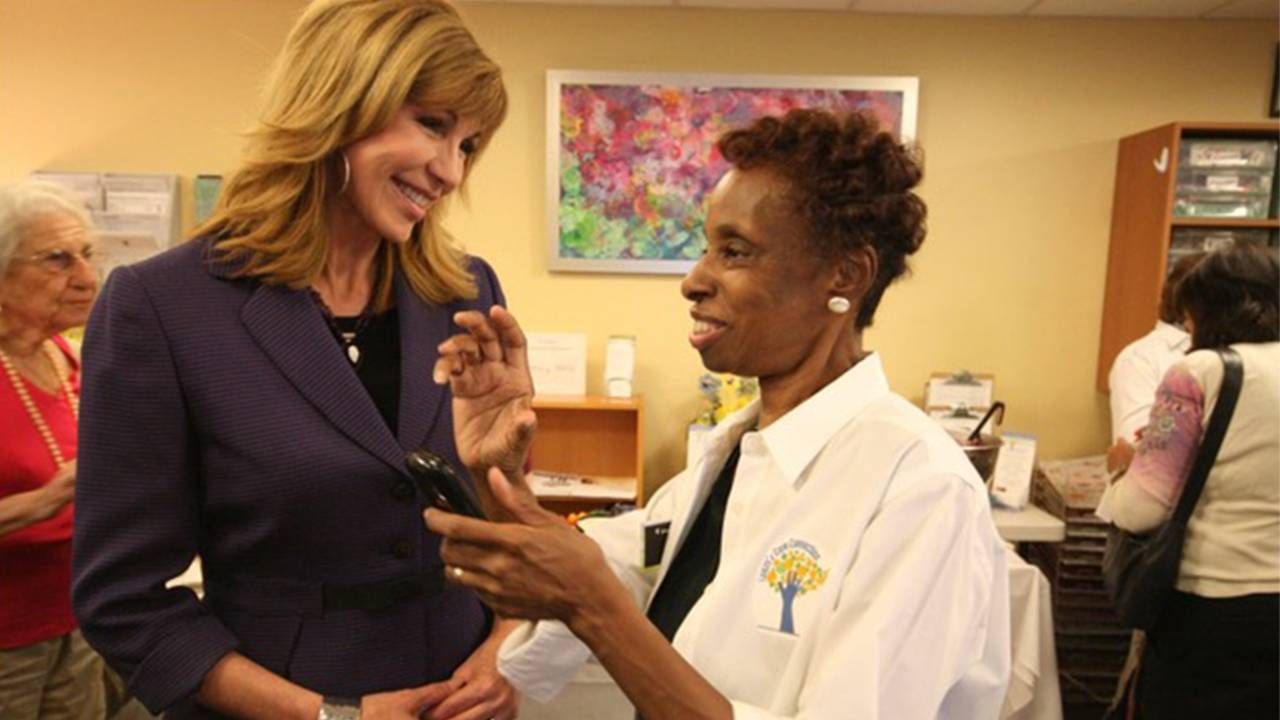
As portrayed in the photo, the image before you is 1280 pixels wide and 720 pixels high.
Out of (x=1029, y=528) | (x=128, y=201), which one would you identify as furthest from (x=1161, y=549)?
(x=128, y=201)

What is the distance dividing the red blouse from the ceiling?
2308 millimetres

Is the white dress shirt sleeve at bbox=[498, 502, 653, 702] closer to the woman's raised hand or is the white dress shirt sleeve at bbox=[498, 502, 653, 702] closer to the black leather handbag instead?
the woman's raised hand

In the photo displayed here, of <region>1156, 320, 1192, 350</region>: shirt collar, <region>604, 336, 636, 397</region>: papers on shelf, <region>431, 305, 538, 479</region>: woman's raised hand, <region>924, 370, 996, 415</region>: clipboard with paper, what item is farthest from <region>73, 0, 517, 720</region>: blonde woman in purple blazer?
<region>1156, 320, 1192, 350</region>: shirt collar

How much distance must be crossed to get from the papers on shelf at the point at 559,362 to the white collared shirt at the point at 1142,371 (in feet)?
6.71

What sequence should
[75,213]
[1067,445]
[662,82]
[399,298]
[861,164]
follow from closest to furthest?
[861,164] → [399,298] → [75,213] → [662,82] → [1067,445]

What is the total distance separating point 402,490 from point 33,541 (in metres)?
1.06

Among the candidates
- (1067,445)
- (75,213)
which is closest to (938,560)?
(75,213)

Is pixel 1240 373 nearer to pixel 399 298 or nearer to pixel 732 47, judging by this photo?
pixel 399 298

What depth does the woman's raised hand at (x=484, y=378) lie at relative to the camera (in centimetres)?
89

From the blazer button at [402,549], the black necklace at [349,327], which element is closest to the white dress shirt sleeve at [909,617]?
the blazer button at [402,549]

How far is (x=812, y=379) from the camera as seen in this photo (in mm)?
973

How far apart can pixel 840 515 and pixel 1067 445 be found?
10.4 feet

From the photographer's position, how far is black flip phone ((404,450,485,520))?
2.49 feet

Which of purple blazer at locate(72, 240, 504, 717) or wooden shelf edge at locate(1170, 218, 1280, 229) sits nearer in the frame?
purple blazer at locate(72, 240, 504, 717)
